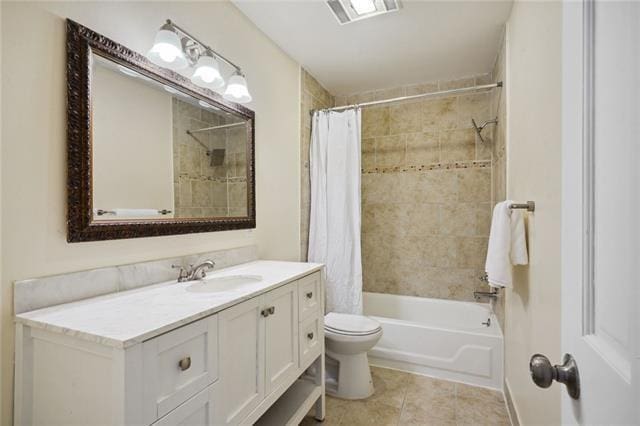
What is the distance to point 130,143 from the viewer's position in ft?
4.50

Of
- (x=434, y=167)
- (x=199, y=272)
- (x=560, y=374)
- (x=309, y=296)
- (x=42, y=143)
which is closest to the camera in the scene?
(x=560, y=374)

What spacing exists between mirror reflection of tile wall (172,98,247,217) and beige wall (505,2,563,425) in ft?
5.00

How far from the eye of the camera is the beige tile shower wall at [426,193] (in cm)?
292

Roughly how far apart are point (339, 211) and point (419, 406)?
145cm

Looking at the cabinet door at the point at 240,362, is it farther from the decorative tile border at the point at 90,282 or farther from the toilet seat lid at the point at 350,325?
the toilet seat lid at the point at 350,325

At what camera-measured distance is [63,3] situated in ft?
3.66

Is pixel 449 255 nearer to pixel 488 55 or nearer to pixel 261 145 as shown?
pixel 488 55

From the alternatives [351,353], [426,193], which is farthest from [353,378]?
[426,193]

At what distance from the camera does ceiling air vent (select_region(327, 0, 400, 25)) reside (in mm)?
1859

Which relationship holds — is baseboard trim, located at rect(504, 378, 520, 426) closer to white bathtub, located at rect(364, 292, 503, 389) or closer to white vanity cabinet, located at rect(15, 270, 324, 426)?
white bathtub, located at rect(364, 292, 503, 389)

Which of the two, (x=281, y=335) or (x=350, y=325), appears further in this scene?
(x=350, y=325)

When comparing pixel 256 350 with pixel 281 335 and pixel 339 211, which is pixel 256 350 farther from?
pixel 339 211

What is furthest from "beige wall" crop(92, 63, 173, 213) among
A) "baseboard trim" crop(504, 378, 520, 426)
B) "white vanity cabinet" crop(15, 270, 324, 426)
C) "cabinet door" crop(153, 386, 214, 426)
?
"baseboard trim" crop(504, 378, 520, 426)

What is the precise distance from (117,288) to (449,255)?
8.64ft
